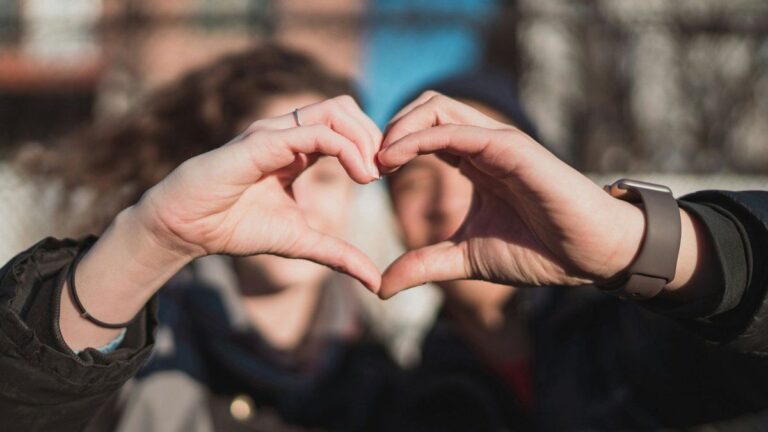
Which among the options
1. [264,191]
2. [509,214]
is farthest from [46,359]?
[509,214]

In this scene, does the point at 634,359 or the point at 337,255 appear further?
the point at 634,359

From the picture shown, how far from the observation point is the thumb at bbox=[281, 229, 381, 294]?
1.31m

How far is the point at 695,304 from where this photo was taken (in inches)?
49.6

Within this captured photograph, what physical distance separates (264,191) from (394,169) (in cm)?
24

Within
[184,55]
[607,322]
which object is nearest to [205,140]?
[607,322]

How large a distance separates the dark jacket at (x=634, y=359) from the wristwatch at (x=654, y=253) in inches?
2.8

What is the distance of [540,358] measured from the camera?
212 centimetres

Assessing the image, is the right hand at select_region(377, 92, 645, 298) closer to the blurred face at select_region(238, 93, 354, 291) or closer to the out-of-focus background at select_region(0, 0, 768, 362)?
the blurred face at select_region(238, 93, 354, 291)

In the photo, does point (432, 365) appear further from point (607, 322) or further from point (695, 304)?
point (695, 304)

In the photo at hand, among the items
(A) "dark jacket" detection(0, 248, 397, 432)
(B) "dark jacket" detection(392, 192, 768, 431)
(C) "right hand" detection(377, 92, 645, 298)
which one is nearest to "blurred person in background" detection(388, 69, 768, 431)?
(B) "dark jacket" detection(392, 192, 768, 431)

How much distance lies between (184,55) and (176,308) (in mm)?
4927

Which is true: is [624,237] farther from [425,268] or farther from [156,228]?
[156,228]

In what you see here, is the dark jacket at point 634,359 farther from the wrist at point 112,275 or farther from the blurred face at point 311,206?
the wrist at point 112,275

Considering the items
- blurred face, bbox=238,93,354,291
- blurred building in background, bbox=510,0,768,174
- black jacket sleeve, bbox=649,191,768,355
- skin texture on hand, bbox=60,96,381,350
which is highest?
skin texture on hand, bbox=60,96,381,350
